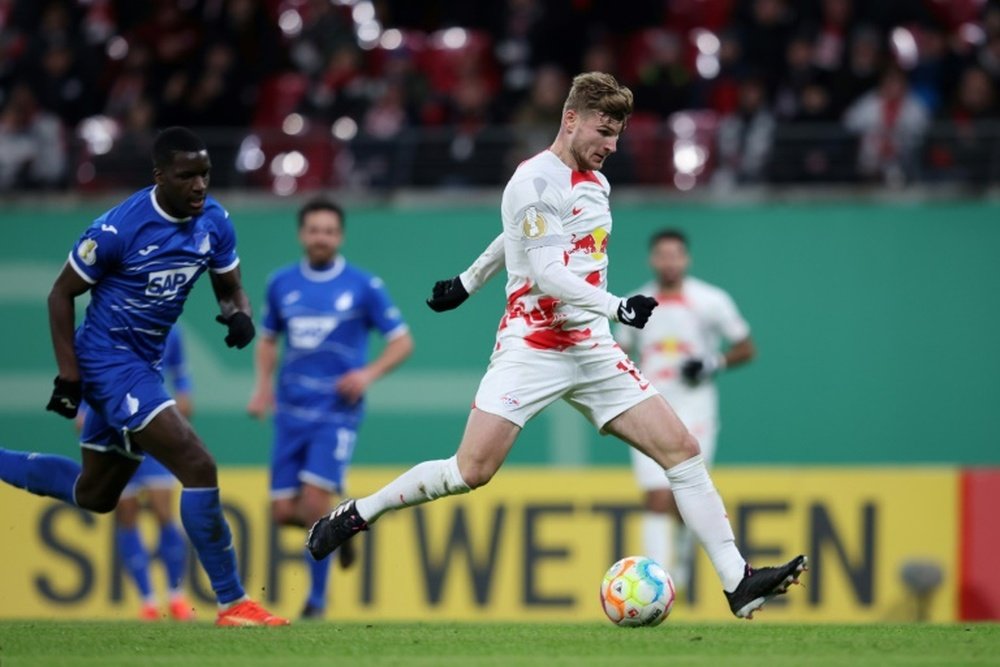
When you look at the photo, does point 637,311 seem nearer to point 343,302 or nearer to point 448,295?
point 448,295

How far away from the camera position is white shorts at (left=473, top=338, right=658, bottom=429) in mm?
7586

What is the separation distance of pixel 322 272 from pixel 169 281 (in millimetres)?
3198

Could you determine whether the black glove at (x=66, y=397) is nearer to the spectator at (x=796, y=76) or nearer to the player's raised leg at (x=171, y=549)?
the player's raised leg at (x=171, y=549)

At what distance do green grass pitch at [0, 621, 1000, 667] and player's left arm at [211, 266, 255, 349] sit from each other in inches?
54.2

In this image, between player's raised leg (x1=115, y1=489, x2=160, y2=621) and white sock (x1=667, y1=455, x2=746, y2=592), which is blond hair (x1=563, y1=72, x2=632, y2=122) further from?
player's raised leg (x1=115, y1=489, x2=160, y2=621)

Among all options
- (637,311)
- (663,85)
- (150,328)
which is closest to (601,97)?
(637,311)

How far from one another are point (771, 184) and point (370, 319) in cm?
480

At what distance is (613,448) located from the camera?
1495 cm

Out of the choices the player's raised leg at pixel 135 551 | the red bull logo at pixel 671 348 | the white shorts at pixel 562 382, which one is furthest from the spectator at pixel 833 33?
the white shorts at pixel 562 382

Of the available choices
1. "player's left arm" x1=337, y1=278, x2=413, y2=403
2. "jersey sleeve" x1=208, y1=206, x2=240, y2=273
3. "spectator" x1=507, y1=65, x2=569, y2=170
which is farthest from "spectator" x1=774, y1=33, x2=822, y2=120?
"jersey sleeve" x1=208, y1=206, x2=240, y2=273

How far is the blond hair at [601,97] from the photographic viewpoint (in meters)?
7.44

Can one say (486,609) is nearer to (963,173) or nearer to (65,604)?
(65,604)

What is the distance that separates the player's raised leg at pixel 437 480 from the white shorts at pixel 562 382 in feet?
0.26

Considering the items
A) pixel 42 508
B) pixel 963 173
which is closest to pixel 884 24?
pixel 963 173
